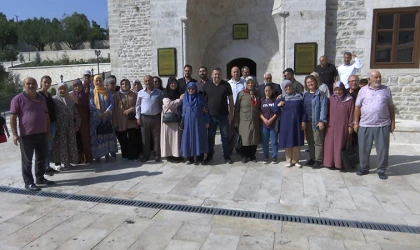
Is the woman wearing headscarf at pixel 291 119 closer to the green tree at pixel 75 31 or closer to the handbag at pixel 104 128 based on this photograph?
the handbag at pixel 104 128

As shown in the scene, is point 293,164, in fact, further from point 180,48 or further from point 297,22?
point 180,48

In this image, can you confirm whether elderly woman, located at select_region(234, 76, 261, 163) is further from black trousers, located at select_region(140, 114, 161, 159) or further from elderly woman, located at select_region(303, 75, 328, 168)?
black trousers, located at select_region(140, 114, 161, 159)

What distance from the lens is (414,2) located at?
7777 millimetres

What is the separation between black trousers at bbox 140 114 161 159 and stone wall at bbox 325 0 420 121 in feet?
16.1

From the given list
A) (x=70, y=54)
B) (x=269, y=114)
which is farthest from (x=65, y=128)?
(x=70, y=54)

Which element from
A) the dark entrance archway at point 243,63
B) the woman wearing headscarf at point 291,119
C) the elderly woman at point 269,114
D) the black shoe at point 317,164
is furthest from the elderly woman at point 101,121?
the dark entrance archway at point 243,63

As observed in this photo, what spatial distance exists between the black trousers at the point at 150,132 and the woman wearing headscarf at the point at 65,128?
1.09 meters

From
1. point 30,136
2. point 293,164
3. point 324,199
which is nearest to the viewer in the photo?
point 324,199

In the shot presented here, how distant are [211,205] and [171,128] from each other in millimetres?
2153

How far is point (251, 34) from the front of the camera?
984cm

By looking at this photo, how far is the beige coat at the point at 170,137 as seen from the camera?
5.93 metres

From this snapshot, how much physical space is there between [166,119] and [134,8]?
5.02m

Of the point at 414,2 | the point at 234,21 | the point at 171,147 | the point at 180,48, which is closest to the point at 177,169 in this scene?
the point at 171,147

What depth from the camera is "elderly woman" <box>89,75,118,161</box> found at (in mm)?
5840
